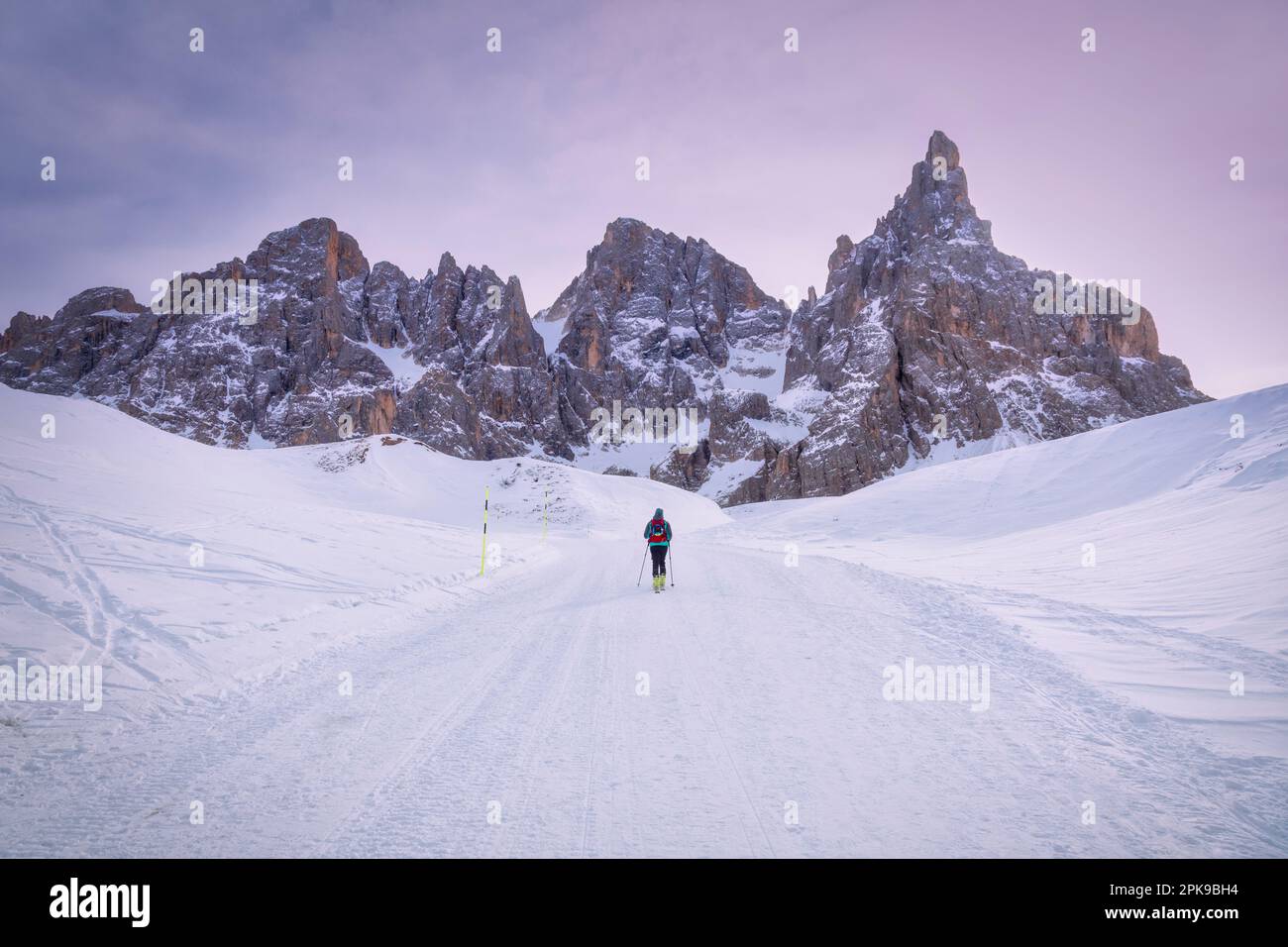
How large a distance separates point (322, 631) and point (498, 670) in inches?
133

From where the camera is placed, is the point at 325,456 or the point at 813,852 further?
the point at 325,456

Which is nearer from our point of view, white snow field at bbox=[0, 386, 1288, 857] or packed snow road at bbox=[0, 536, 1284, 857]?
packed snow road at bbox=[0, 536, 1284, 857]

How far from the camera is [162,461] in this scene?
24594 millimetres

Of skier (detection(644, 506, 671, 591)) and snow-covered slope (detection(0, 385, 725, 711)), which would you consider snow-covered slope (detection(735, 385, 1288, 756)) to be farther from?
snow-covered slope (detection(0, 385, 725, 711))

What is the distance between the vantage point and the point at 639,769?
425 cm

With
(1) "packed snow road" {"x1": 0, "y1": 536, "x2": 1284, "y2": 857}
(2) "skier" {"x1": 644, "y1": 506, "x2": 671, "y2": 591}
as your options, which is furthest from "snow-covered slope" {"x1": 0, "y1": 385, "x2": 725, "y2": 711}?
(2) "skier" {"x1": 644, "y1": 506, "x2": 671, "y2": 591}

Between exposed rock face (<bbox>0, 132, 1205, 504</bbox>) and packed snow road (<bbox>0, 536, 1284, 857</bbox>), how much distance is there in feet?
445

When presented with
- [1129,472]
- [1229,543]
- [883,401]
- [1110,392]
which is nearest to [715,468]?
[883,401]

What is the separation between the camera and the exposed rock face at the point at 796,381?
146m

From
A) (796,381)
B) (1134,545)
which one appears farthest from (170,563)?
(796,381)

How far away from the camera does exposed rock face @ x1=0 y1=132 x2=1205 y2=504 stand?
146 m

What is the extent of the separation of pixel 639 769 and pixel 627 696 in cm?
169

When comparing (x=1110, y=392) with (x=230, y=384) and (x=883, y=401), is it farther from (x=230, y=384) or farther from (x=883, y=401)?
(x=230, y=384)

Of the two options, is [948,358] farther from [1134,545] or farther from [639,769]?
[639,769]
